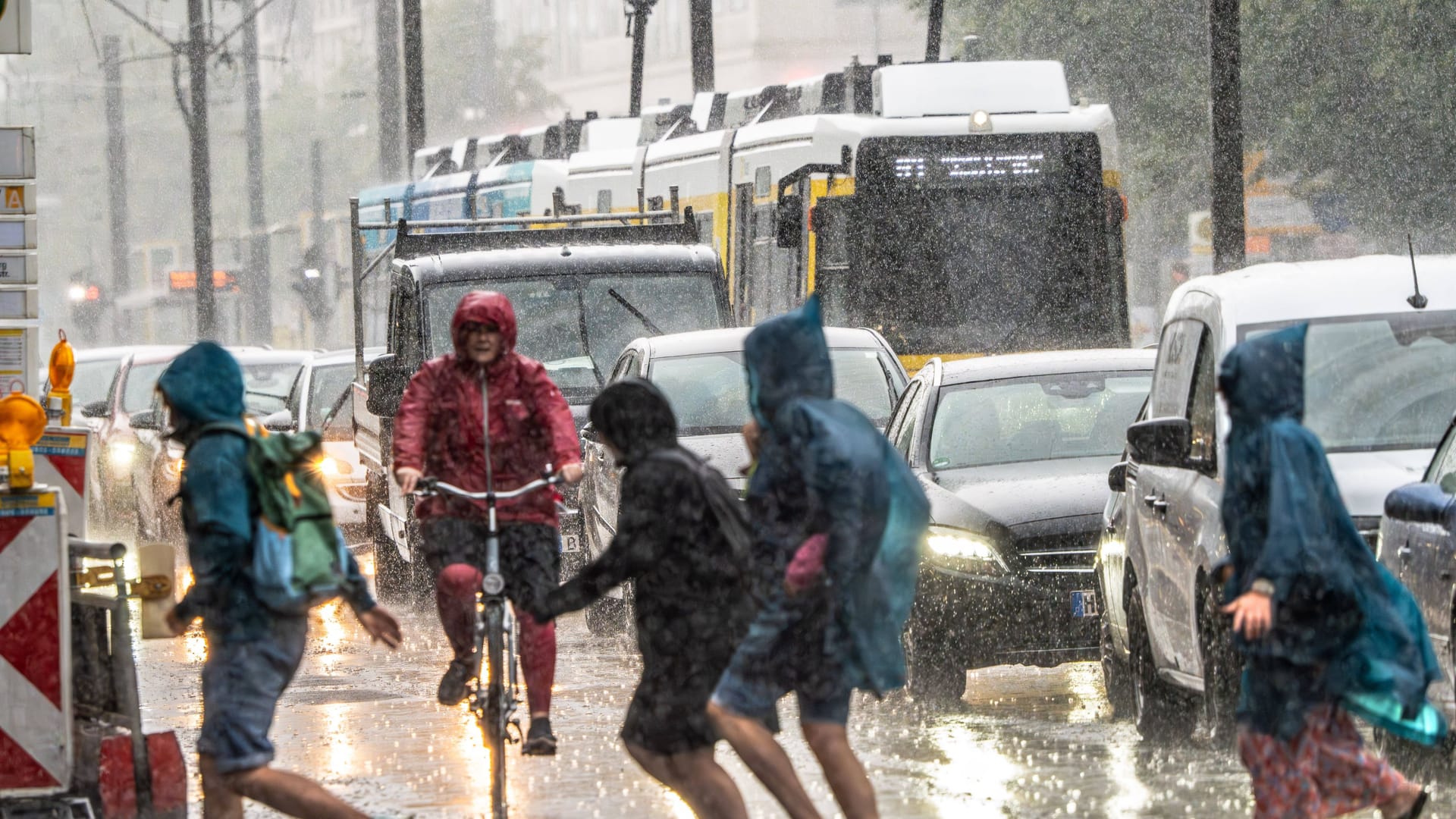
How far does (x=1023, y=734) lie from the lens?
10.1 m

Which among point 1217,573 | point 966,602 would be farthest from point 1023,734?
point 1217,573

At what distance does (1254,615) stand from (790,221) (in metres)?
14.8

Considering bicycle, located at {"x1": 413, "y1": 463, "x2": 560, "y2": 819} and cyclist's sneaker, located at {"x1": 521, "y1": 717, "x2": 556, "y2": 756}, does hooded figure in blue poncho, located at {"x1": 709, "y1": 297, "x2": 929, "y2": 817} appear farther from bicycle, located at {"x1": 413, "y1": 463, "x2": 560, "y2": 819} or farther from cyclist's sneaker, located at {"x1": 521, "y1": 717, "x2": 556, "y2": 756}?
cyclist's sneaker, located at {"x1": 521, "y1": 717, "x2": 556, "y2": 756}

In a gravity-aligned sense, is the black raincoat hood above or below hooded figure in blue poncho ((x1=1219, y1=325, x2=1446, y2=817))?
above

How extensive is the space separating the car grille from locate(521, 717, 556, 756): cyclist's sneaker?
129 inches

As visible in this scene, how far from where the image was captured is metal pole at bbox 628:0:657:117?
32688 millimetres

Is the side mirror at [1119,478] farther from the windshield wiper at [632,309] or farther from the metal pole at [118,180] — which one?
the metal pole at [118,180]

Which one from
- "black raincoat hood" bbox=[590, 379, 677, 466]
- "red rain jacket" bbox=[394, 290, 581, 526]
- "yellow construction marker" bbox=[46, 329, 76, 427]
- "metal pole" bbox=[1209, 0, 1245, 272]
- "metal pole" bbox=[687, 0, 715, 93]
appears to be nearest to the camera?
"black raincoat hood" bbox=[590, 379, 677, 466]

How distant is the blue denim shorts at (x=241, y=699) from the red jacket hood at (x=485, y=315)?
232 cm

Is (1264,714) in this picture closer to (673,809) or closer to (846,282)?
(673,809)

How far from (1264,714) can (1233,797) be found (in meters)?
2.33

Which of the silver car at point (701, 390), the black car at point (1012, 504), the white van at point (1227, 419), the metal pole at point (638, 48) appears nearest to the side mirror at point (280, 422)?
the silver car at point (701, 390)

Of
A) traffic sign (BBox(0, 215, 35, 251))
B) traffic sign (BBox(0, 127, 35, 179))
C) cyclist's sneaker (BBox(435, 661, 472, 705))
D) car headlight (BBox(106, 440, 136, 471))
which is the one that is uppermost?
traffic sign (BBox(0, 127, 35, 179))

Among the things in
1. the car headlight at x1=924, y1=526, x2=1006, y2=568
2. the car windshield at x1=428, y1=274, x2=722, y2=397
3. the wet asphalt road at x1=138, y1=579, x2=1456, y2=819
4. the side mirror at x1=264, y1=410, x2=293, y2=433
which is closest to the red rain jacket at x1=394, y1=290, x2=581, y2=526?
the wet asphalt road at x1=138, y1=579, x2=1456, y2=819
